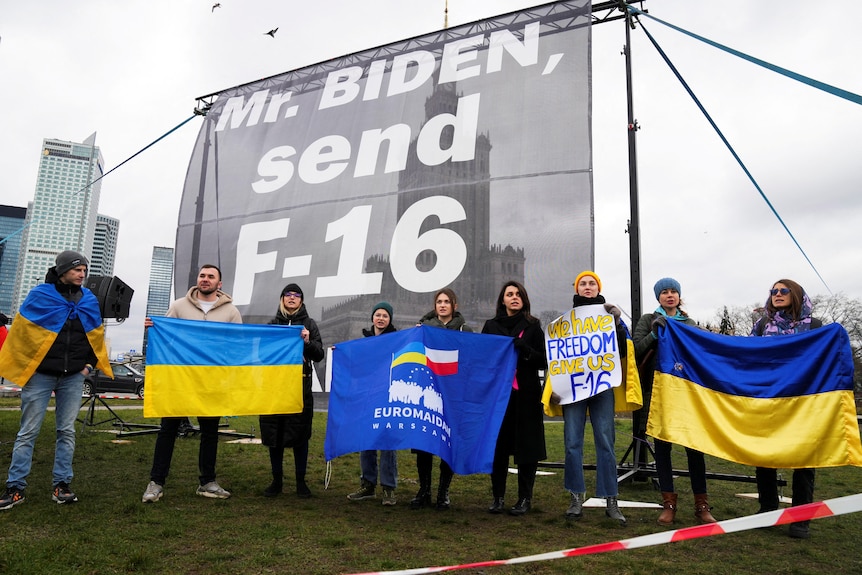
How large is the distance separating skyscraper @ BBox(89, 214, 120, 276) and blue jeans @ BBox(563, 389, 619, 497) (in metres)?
108

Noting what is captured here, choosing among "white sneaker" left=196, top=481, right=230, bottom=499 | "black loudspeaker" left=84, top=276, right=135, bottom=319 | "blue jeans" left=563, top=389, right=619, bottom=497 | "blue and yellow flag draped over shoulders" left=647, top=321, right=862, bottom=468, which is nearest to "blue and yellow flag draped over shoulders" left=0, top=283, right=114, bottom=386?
"white sneaker" left=196, top=481, right=230, bottom=499

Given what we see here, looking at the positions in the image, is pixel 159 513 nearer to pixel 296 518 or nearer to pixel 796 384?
pixel 296 518

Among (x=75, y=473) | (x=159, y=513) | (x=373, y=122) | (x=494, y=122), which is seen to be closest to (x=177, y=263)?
(x=373, y=122)

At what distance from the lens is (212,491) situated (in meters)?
4.56

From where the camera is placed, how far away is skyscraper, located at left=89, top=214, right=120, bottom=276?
103 metres

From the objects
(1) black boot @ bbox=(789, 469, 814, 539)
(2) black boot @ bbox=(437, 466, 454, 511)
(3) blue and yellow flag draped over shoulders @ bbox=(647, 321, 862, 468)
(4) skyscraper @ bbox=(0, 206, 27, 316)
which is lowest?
(2) black boot @ bbox=(437, 466, 454, 511)

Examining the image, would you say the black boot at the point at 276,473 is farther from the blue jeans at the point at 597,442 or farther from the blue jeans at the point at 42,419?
the blue jeans at the point at 597,442

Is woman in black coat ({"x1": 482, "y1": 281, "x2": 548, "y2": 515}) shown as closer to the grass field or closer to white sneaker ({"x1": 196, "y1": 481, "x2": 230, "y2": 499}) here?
the grass field

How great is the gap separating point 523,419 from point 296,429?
74.8 inches

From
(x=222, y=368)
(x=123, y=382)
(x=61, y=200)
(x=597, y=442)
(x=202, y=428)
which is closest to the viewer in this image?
(x=597, y=442)

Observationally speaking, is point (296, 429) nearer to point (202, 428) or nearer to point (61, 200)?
point (202, 428)

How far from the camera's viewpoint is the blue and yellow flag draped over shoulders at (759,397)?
3.83 metres

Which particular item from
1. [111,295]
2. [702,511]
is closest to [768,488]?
[702,511]

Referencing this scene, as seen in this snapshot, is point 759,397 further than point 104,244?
No
